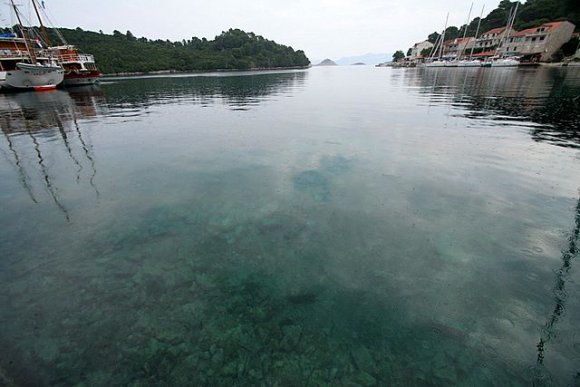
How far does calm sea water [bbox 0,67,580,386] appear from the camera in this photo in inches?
167

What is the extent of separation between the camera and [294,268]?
6176mm

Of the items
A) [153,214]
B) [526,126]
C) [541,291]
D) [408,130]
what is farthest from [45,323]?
[526,126]

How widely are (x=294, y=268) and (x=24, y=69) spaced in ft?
220

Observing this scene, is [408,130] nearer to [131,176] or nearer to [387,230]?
[387,230]

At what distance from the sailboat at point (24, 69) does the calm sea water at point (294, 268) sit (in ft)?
176

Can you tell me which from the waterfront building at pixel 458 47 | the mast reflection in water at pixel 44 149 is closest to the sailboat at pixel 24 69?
the mast reflection in water at pixel 44 149

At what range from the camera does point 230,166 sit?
12492mm

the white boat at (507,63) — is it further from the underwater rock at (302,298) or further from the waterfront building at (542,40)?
the underwater rock at (302,298)

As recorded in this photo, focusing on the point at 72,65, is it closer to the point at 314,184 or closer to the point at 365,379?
the point at 314,184

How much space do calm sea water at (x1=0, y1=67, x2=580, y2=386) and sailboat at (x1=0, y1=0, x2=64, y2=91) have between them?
53697 mm

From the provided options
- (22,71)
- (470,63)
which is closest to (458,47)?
(470,63)

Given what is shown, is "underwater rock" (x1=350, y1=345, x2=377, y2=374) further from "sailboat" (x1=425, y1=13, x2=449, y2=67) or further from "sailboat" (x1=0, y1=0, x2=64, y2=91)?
"sailboat" (x1=425, y1=13, x2=449, y2=67)

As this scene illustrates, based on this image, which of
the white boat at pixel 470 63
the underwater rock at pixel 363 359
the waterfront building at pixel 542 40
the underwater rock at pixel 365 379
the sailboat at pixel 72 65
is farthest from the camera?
the white boat at pixel 470 63

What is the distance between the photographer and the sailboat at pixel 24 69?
49.0 m
